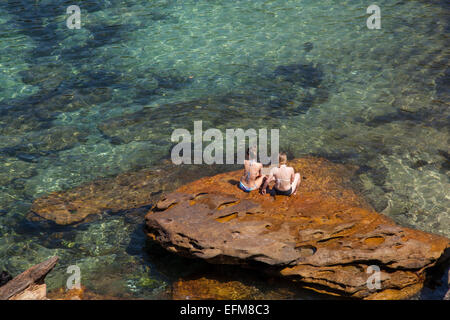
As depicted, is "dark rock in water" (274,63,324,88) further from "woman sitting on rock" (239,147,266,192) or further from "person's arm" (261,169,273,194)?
"person's arm" (261,169,273,194)

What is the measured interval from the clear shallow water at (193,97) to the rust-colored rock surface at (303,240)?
3.68 feet

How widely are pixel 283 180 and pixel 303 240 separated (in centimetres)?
134

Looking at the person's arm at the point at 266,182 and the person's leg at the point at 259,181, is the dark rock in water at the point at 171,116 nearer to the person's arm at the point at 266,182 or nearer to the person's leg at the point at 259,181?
the person's leg at the point at 259,181

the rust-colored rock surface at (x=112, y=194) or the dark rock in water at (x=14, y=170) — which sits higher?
the dark rock in water at (x=14, y=170)

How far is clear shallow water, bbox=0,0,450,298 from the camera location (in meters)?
9.46

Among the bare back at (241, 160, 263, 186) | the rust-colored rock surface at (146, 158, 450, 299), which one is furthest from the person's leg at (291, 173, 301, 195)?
the bare back at (241, 160, 263, 186)

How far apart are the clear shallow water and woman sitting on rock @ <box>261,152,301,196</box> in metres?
2.33

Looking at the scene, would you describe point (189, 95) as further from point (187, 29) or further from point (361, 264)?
point (361, 264)

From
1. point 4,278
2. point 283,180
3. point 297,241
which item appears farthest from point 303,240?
point 4,278

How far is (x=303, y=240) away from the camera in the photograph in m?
7.73

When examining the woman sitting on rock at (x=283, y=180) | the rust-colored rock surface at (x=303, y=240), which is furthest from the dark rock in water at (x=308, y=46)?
the rust-colored rock surface at (x=303, y=240)

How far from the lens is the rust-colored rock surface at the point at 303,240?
24.6 feet

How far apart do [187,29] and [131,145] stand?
764cm
